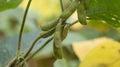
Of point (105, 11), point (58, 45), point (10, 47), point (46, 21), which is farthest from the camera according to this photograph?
point (46, 21)

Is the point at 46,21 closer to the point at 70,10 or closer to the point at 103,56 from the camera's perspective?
the point at 103,56

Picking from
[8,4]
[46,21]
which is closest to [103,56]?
[8,4]

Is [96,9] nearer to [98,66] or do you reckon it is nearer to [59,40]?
[59,40]

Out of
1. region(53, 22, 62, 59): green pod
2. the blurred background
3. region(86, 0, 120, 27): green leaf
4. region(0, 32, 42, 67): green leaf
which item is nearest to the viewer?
region(53, 22, 62, 59): green pod

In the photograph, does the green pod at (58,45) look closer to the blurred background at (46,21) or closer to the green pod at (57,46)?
the green pod at (57,46)

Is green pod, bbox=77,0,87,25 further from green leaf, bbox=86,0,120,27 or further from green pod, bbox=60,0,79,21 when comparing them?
green leaf, bbox=86,0,120,27

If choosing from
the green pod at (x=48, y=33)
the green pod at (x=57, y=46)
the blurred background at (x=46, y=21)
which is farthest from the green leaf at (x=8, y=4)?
the blurred background at (x=46, y=21)

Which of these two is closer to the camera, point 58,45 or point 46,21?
point 58,45

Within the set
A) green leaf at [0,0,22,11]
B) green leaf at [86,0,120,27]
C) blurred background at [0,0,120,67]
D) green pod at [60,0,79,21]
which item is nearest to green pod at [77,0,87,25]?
green pod at [60,0,79,21]
